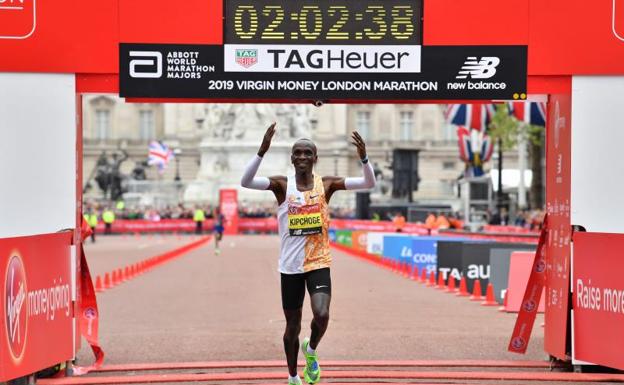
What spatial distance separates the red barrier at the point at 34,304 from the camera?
10898 millimetres

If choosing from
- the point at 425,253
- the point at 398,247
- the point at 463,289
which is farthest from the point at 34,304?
the point at 398,247

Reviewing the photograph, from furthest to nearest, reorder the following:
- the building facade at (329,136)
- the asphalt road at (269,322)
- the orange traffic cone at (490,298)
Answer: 1. the building facade at (329,136)
2. the orange traffic cone at (490,298)
3. the asphalt road at (269,322)

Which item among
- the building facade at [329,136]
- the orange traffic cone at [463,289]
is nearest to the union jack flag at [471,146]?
the orange traffic cone at [463,289]

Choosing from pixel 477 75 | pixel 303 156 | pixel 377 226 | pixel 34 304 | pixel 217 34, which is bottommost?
pixel 377 226

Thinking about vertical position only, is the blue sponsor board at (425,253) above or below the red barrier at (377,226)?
above

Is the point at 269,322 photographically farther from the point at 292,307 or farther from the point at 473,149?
the point at 473,149

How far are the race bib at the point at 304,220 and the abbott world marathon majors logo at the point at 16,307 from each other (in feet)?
8.00

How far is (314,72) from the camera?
12484 mm

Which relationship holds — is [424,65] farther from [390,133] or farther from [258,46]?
[390,133]

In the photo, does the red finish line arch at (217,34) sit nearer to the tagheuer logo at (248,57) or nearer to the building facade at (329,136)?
the tagheuer logo at (248,57)

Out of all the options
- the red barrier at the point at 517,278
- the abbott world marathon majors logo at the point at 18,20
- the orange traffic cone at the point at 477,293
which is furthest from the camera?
the orange traffic cone at the point at 477,293

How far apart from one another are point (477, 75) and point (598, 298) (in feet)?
7.99

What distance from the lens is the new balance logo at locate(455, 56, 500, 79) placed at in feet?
41.6

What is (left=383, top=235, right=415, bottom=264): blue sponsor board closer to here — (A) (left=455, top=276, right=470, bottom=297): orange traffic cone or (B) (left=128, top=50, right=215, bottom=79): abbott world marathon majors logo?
(A) (left=455, top=276, right=470, bottom=297): orange traffic cone
